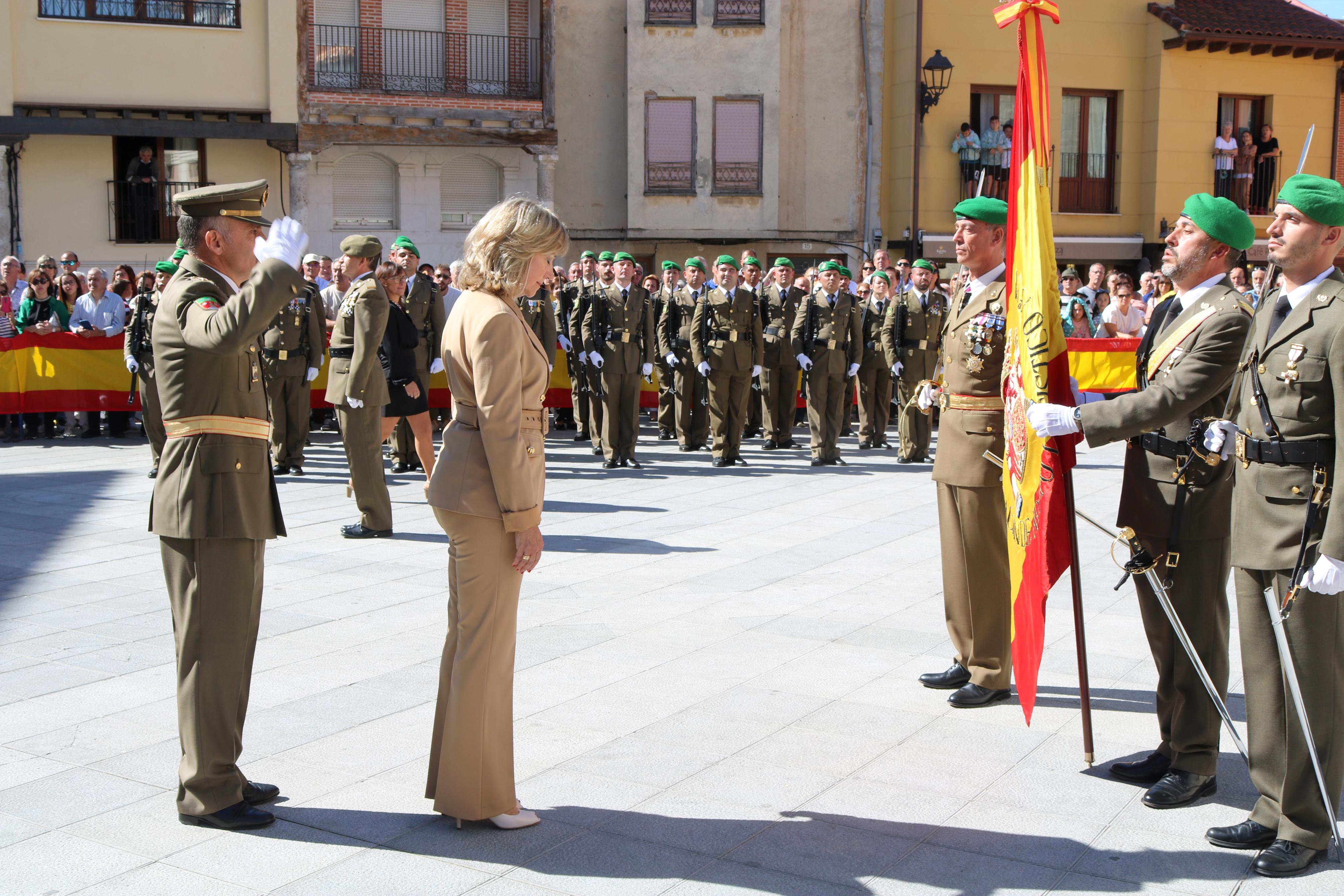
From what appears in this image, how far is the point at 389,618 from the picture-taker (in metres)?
6.68

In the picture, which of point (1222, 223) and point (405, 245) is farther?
point (405, 245)

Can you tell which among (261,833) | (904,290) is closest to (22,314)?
(904,290)

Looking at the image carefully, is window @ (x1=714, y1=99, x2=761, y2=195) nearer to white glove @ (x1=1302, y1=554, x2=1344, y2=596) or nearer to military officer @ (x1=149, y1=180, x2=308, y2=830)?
military officer @ (x1=149, y1=180, x2=308, y2=830)

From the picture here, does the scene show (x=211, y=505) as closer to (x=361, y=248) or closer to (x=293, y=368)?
(x=361, y=248)

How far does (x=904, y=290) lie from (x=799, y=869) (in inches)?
439

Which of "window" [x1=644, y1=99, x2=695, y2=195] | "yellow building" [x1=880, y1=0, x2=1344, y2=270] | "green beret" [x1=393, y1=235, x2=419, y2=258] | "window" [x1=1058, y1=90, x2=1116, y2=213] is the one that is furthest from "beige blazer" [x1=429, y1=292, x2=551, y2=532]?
"window" [x1=1058, y1=90, x2=1116, y2=213]

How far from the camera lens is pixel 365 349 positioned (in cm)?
884

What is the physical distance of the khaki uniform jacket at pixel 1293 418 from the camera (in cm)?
377

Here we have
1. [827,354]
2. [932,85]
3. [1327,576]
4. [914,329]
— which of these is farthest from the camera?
[932,85]

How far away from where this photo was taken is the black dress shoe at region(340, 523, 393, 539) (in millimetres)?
8891

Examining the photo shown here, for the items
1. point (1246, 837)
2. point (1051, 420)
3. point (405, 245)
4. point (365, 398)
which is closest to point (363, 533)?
point (365, 398)

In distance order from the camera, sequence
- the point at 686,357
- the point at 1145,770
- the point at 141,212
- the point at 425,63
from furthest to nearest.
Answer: the point at 425,63
the point at 141,212
the point at 686,357
the point at 1145,770

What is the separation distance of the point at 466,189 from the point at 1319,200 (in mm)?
23379

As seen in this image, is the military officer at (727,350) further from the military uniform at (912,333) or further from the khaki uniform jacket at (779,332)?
the military uniform at (912,333)
